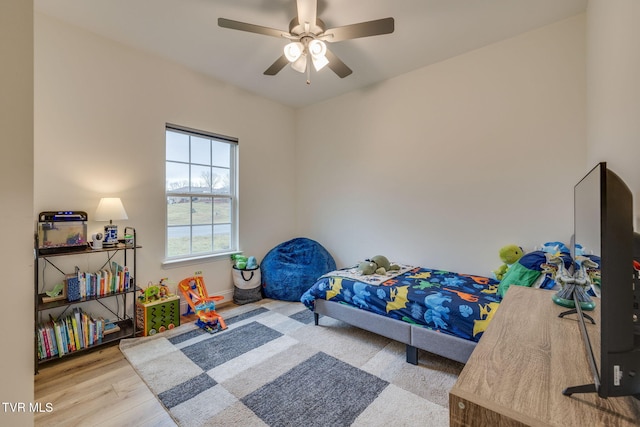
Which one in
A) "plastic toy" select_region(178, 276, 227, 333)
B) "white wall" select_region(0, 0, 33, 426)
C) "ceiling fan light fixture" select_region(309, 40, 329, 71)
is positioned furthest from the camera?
"plastic toy" select_region(178, 276, 227, 333)

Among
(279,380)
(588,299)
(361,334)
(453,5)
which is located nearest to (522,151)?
(453,5)

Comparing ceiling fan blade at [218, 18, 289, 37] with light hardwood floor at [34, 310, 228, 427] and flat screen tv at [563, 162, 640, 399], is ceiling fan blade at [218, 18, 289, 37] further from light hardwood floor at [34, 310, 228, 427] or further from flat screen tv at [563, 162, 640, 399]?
light hardwood floor at [34, 310, 228, 427]

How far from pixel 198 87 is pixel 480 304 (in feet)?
11.6

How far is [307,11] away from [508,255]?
2.61 metres

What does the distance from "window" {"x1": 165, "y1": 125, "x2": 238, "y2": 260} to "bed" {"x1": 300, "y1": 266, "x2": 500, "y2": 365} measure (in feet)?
4.98

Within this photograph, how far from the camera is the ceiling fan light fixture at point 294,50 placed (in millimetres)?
2036

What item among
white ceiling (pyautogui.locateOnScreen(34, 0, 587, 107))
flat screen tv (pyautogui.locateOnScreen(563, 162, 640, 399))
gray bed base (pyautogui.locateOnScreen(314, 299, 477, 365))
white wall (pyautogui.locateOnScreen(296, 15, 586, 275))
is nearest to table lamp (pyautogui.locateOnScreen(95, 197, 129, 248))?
white ceiling (pyautogui.locateOnScreen(34, 0, 587, 107))

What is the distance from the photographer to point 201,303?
9.48ft

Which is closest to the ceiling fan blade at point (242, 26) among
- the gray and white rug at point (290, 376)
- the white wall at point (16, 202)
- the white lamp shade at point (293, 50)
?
the white lamp shade at point (293, 50)

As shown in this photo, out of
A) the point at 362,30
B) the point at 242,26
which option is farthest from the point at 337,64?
the point at 242,26

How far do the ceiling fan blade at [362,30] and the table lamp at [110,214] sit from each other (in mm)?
2276

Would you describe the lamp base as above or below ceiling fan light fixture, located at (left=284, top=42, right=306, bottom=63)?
below

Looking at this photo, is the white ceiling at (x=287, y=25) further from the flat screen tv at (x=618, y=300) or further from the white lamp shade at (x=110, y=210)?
the flat screen tv at (x=618, y=300)

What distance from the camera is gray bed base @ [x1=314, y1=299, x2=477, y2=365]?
192 centimetres
